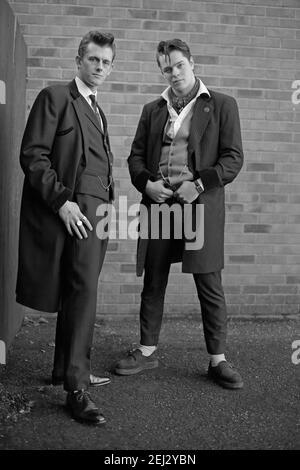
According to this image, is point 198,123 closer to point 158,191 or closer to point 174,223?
point 158,191

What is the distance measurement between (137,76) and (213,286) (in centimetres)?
222

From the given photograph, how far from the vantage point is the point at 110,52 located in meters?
3.14

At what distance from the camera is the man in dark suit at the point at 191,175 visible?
3537 millimetres

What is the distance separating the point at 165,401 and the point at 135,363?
519mm

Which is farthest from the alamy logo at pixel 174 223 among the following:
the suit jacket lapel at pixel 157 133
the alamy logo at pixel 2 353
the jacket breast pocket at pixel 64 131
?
the alamy logo at pixel 2 353

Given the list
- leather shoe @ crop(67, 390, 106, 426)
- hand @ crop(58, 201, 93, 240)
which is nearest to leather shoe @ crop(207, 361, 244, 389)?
leather shoe @ crop(67, 390, 106, 426)

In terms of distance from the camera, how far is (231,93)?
5098mm

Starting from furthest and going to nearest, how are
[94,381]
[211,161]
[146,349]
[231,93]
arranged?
[231,93] → [146,349] → [211,161] → [94,381]

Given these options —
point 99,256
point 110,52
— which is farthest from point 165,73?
point 99,256

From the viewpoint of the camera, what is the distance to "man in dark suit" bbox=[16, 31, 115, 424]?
2.99 m

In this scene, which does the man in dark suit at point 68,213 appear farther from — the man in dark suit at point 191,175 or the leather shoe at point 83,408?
the man in dark suit at point 191,175

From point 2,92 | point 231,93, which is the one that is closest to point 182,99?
point 2,92

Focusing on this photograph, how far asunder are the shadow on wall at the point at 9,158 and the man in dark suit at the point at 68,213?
0.66 metres

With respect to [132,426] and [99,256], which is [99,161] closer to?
[99,256]
